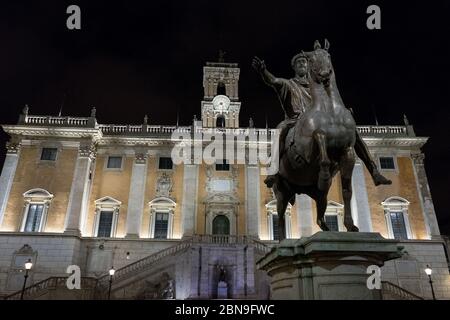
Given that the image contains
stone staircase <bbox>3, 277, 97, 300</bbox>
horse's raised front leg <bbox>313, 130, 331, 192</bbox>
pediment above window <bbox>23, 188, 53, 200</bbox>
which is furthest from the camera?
pediment above window <bbox>23, 188, 53, 200</bbox>

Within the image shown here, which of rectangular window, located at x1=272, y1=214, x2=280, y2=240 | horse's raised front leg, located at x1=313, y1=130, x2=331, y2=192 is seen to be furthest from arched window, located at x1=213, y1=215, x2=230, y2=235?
horse's raised front leg, located at x1=313, y1=130, x2=331, y2=192

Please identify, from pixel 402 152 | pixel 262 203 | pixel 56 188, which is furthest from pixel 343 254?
pixel 402 152

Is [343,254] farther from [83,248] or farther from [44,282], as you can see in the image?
[83,248]

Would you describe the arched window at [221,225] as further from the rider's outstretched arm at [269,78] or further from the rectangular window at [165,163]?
the rider's outstretched arm at [269,78]

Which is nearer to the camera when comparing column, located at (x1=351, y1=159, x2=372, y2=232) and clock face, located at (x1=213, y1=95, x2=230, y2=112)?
column, located at (x1=351, y1=159, x2=372, y2=232)

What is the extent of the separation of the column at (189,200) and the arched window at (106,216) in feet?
18.4

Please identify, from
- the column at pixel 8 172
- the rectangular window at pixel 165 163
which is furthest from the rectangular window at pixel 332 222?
the column at pixel 8 172

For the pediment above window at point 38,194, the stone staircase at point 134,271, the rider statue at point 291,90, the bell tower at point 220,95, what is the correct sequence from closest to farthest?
the rider statue at point 291,90, the stone staircase at point 134,271, the pediment above window at point 38,194, the bell tower at point 220,95

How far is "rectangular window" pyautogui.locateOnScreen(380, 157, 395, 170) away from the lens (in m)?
31.8

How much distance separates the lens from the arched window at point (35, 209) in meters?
27.5

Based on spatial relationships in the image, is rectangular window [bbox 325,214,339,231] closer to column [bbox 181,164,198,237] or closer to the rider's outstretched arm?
column [bbox 181,164,198,237]

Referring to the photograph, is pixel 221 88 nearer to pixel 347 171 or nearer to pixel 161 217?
pixel 161 217

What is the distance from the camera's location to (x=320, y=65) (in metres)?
6.18

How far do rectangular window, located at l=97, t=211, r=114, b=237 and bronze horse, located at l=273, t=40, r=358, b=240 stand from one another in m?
25.3
